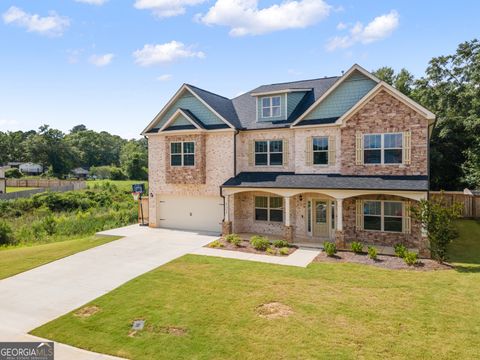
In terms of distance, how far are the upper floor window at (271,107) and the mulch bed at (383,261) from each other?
29.3 ft

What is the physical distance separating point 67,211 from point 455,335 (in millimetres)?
36382

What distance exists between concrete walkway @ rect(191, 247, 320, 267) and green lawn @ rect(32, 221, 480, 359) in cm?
120

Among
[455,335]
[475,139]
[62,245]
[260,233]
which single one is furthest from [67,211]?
[475,139]

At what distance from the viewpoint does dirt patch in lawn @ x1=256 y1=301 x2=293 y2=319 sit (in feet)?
29.0

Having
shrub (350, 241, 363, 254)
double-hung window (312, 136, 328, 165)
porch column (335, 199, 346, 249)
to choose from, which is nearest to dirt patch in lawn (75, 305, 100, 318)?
shrub (350, 241, 363, 254)

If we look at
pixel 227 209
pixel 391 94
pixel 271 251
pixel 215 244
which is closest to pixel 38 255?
pixel 215 244

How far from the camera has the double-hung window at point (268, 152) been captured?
19219mm

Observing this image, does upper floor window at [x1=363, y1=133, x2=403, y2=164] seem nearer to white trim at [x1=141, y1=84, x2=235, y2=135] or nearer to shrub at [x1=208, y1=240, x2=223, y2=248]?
white trim at [x1=141, y1=84, x2=235, y2=135]

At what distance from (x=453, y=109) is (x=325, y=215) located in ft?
62.8

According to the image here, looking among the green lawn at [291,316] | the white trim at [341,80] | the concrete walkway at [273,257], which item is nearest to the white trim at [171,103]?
the white trim at [341,80]

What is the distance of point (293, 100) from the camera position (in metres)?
19.8

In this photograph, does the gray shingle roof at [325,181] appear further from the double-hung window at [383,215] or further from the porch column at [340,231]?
the double-hung window at [383,215]

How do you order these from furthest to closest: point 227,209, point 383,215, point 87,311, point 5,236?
point 5,236 < point 227,209 < point 383,215 < point 87,311

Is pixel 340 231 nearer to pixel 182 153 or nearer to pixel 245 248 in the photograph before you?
pixel 245 248
